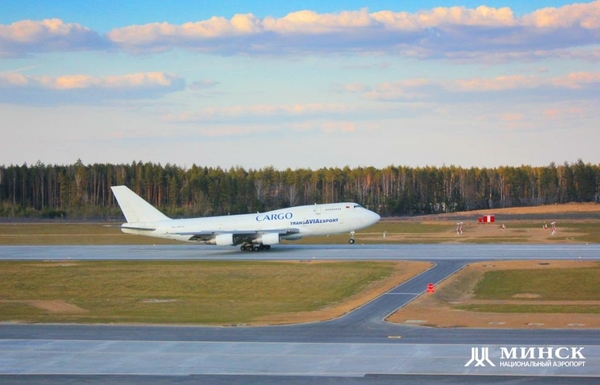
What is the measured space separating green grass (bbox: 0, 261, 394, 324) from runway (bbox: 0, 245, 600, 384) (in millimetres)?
4510

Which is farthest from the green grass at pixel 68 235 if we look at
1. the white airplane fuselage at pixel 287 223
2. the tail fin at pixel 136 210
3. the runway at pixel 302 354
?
the runway at pixel 302 354

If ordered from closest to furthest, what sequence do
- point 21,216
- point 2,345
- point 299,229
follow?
point 2,345, point 299,229, point 21,216

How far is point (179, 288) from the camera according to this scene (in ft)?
166

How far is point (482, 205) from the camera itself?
18775 centimetres

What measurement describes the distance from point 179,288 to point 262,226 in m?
22.5

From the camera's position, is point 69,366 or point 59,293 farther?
point 59,293

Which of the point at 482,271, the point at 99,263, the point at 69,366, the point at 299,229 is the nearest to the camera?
the point at 69,366

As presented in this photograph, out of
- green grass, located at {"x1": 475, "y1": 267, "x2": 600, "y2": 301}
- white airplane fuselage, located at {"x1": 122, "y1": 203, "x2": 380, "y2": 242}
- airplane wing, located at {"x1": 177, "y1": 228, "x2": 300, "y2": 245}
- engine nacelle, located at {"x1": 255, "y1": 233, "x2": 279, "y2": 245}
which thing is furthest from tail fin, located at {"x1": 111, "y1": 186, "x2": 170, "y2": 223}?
green grass, located at {"x1": 475, "y1": 267, "x2": 600, "y2": 301}

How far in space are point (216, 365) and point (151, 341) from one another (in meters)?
5.23

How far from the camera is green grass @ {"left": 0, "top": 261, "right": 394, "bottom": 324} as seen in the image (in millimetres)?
39781

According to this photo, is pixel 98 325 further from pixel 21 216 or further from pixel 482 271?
pixel 21 216

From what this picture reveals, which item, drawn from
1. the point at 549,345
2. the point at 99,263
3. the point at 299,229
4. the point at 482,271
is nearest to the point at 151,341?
the point at 549,345

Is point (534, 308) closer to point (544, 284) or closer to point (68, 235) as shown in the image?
point (544, 284)

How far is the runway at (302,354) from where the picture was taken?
2466cm
